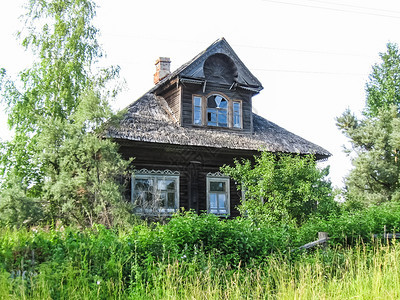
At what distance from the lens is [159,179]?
48.1 ft

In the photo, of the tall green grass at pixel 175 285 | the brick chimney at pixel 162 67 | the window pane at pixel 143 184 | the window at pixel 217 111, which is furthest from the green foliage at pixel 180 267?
the brick chimney at pixel 162 67

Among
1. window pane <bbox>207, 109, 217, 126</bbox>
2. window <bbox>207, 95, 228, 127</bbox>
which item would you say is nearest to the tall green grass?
window pane <bbox>207, 109, 217, 126</bbox>

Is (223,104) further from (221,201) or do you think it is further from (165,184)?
(165,184)

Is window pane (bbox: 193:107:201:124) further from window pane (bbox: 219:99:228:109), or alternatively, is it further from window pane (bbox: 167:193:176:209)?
window pane (bbox: 167:193:176:209)

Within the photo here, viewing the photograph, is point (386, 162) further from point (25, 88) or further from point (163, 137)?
point (25, 88)

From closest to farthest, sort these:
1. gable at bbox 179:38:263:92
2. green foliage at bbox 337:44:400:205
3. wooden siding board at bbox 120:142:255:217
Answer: wooden siding board at bbox 120:142:255:217, gable at bbox 179:38:263:92, green foliage at bbox 337:44:400:205

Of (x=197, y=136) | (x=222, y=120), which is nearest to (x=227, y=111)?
(x=222, y=120)

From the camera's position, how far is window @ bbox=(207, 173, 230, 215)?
15383 millimetres

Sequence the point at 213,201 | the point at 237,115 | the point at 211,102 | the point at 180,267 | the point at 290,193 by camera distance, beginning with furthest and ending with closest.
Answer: the point at 237,115 → the point at 211,102 → the point at 213,201 → the point at 290,193 → the point at 180,267

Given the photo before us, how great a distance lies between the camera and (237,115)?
54.1 feet

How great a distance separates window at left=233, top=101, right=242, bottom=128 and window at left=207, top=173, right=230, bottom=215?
6.40 ft

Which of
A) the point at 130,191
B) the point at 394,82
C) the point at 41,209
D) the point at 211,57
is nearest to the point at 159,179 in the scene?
the point at 130,191

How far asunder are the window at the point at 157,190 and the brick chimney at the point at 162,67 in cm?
526

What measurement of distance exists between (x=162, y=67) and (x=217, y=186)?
5.75 metres
